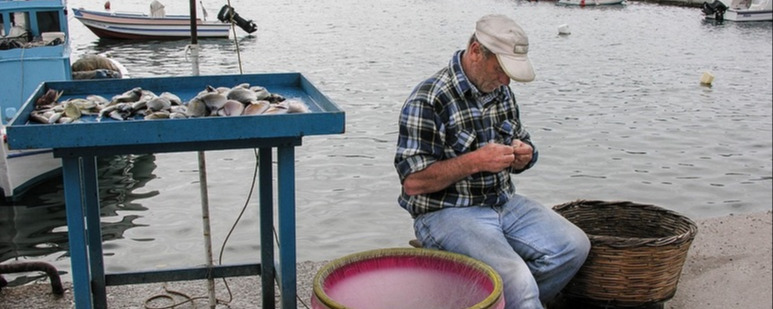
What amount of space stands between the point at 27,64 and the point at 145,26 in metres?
17.8

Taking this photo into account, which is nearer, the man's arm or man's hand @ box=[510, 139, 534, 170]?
the man's arm

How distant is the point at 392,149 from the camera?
1165 cm

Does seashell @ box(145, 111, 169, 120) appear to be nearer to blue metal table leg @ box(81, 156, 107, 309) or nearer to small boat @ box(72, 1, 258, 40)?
blue metal table leg @ box(81, 156, 107, 309)

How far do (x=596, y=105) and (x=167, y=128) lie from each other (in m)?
13.6

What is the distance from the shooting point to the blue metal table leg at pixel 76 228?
9.54ft

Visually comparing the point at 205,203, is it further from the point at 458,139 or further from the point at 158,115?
the point at 458,139

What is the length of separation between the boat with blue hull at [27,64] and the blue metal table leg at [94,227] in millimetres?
5237

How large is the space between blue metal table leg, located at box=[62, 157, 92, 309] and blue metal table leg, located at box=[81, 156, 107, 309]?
598mm

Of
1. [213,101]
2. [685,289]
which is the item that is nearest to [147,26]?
[685,289]

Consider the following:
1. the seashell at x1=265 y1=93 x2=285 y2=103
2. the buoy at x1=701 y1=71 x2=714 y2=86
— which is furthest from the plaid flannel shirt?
the buoy at x1=701 y1=71 x2=714 y2=86

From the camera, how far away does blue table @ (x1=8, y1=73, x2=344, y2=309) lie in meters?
2.75

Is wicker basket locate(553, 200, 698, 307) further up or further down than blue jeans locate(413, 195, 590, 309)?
further down

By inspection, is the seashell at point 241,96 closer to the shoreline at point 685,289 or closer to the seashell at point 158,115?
the seashell at point 158,115

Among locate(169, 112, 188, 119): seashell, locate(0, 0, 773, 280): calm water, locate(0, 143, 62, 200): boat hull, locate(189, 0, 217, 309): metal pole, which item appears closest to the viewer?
locate(169, 112, 188, 119): seashell
